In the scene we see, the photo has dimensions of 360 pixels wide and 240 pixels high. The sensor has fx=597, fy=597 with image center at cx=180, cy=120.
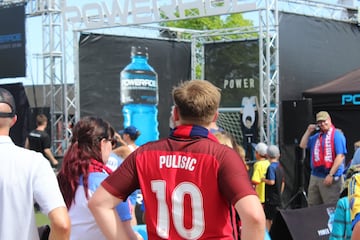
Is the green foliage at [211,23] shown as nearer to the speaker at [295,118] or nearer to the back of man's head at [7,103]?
the speaker at [295,118]

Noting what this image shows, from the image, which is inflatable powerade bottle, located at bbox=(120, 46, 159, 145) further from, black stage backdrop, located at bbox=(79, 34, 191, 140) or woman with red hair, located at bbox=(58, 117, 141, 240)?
woman with red hair, located at bbox=(58, 117, 141, 240)

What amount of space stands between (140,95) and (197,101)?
10.4 m

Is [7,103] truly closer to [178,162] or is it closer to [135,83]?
[178,162]

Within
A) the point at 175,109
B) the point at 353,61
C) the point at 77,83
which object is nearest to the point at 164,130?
the point at 77,83

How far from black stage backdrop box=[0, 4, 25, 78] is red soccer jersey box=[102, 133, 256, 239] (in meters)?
9.73

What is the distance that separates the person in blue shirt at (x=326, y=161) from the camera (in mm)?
7762

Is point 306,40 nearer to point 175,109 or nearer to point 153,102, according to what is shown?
point 153,102

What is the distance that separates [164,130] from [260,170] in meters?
6.34

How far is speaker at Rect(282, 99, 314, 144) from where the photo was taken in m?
8.84

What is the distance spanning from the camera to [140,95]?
12648mm

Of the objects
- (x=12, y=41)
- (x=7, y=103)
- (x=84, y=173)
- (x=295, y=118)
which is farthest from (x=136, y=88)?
(x=7, y=103)

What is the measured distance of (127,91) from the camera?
12531mm

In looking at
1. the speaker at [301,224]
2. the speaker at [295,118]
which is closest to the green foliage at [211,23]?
the speaker at [295,118]

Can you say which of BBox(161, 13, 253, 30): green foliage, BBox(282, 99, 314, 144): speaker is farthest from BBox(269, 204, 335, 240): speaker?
BBox(161, 13, 253, 30): green foliage
